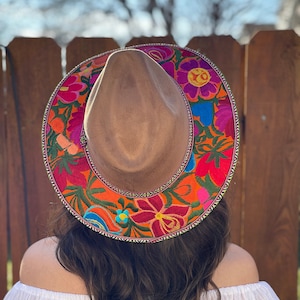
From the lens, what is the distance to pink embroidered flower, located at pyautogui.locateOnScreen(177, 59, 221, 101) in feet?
5.48

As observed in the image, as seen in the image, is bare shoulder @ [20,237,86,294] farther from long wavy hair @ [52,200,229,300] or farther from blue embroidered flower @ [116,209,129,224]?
blue embroidered flower @ [116,209,129,224]

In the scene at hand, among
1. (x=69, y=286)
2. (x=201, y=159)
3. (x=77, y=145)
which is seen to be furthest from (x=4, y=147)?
(x=201, y=159)

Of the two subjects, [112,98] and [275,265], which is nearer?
[112,98]

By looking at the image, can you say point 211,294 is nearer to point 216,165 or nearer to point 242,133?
point 216,165

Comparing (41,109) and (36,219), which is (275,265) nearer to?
(36,219)

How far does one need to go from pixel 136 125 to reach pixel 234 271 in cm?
59

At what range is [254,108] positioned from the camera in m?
2.33

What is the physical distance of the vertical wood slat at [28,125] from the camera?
2307 mm

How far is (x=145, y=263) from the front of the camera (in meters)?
1.52

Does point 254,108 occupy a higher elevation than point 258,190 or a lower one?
higher

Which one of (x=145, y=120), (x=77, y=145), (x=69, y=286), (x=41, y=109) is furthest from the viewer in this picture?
(x=41, y=109)

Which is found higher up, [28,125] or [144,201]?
[28,125]

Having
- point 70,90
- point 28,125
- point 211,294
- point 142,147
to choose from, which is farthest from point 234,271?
point 28,125

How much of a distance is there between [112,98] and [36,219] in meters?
1.16
